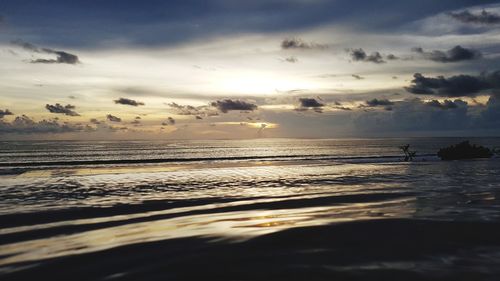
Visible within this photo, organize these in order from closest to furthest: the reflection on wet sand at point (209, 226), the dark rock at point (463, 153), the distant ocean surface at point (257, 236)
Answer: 1. the distant ocean surface at point (257, 236)
2. the reflection on wet sand at point (209, 226)
3. the dark rock at point (463, 153)

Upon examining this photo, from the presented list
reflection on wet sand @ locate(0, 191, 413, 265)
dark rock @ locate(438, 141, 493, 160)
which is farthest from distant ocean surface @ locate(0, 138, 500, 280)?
dark rock @ locate(438, 141, 493, 160)

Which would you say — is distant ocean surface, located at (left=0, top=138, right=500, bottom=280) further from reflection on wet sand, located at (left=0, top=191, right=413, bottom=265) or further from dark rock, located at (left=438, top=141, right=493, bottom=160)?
dark rock, located at (left=438, top=141, right=493, bottom=160)

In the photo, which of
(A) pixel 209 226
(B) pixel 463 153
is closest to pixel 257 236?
(A) pixel 209 226

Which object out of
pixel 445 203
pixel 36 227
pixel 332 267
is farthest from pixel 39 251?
pixel 445 203

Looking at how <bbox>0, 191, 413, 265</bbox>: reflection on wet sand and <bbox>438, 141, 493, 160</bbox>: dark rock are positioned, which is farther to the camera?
<bbox>438, 141, 493, 160</bbox>: dark rock

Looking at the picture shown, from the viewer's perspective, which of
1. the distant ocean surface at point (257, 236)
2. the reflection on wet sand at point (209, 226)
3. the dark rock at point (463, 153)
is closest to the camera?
the distant ocean surface at point (257, 236)

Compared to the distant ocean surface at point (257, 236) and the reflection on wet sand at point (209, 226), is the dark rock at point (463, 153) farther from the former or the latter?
the reflection on wet sand at point (209, 226)

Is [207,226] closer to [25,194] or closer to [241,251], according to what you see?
[241,251]

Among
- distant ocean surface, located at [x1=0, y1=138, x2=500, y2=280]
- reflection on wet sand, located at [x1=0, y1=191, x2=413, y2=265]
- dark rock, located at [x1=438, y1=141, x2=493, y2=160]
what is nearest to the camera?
distant ocean surface, located at [x1=0, y1=138, x2=500, y2=280]

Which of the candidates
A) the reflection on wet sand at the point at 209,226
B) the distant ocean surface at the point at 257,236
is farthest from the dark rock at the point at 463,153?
the reflection on wet sand at the point at 209,226

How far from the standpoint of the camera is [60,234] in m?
14.2

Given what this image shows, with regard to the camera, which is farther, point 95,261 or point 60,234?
point 60,234

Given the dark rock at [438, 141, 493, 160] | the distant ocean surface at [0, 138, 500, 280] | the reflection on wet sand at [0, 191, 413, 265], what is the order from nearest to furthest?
the distant ocean surface at [0, 138, 500, 280] → the reflection on wet sand at [0, 191, 413, 265] → the dark rock at [438, 141, 493, 160]

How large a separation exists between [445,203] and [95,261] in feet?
52.7
